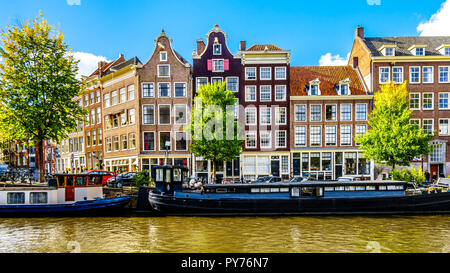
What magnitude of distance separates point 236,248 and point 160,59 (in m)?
29.5

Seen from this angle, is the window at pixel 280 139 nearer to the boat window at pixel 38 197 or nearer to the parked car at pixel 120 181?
the parked car at pixel 120 181

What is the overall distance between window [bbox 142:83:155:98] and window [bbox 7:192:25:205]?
768 inches

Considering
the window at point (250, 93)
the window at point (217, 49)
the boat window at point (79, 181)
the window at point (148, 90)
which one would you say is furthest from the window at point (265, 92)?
the boat window at point (79, 181)

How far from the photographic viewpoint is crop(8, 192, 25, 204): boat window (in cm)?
2045

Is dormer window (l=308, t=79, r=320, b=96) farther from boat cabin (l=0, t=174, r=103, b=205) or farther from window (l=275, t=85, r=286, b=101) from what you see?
boat cabin (l=0, t=174, r=103, b=205)

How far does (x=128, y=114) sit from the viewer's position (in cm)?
3847

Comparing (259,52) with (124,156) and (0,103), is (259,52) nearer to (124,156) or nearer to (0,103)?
(124,156)

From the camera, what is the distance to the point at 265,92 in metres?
36.8

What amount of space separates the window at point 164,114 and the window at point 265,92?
12110 mm

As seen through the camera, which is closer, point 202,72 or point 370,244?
point 370,244

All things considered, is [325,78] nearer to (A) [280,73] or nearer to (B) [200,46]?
(A) [280,73]

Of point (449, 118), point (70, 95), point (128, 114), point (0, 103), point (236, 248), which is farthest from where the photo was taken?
point (128, 114)

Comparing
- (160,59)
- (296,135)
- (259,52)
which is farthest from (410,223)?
(160,59)

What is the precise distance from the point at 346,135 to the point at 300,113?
648 centimetres
